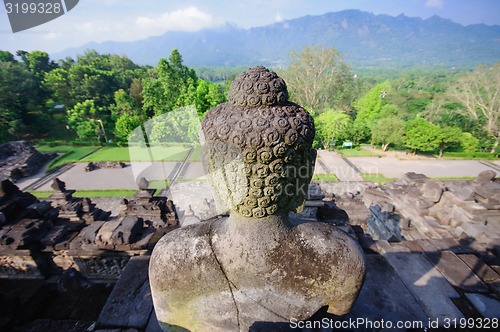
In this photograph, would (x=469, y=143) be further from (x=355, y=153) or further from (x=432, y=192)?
(x=432, y=192)

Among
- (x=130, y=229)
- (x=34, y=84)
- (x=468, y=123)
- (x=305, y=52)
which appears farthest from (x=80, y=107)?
(x=468, y=123)

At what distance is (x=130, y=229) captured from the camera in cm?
464

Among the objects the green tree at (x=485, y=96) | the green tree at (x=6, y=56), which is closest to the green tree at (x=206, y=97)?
the green tree at (x=485, y=96)

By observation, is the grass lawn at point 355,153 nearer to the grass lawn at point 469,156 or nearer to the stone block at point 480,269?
the grass lawn at point 469,156

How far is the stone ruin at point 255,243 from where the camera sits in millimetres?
1542

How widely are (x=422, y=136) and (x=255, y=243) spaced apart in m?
26.8

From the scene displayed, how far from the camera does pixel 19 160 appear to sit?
2059 centimetres

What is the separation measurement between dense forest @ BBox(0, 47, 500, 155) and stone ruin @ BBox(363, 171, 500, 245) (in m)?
16.8

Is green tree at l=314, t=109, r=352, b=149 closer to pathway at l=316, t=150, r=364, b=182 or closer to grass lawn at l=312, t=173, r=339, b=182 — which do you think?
pathway at l=316, t=150, r=364, b=182

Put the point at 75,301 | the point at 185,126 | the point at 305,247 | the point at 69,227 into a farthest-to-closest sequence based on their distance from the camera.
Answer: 1. the point at 185,126
2. the point at 69,227
3. the point at 75,301
4. the point at 305,247

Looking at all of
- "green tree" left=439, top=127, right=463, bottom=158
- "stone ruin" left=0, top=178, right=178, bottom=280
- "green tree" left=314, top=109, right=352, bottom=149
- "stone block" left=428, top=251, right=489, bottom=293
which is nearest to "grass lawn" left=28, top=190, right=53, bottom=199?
"stone ruin" left=0, top=178, right=178, bottom=280

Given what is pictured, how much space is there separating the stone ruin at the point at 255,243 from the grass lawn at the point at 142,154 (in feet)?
67.0

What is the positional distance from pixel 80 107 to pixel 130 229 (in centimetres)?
3078

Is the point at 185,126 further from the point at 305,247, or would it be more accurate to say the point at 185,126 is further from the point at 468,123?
the point at 468,123
